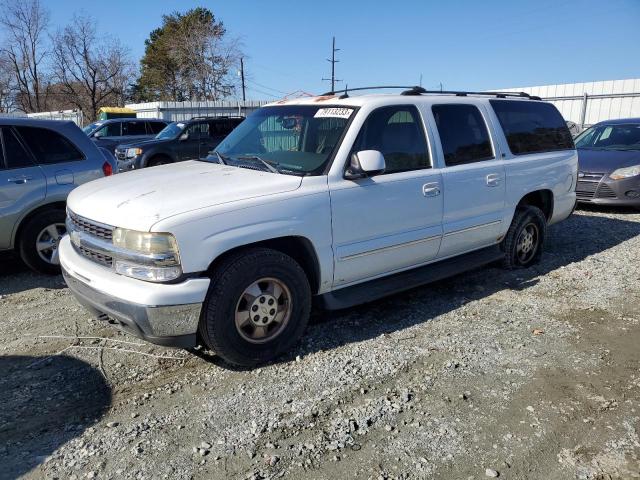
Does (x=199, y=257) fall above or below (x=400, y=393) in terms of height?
above

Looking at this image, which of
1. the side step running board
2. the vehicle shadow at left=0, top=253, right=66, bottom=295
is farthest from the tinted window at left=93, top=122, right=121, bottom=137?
the side step running board

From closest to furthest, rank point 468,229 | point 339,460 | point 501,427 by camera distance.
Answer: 1. point 339,460
2. point 501,427
3. point 468,229

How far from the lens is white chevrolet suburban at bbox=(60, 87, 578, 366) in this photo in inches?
127

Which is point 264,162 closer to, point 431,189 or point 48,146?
point 431,189

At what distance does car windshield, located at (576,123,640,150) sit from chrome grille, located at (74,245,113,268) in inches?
374

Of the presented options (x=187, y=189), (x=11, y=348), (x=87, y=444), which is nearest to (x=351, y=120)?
(x=187, y=189)

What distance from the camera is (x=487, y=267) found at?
607cm

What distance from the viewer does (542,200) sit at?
610 cm

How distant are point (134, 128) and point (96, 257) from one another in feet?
52.6

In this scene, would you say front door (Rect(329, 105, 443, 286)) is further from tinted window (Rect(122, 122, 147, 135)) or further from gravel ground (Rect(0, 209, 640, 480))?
tinted window (Rect(122, 122, 147, 135))

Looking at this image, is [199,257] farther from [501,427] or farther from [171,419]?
[501,427]

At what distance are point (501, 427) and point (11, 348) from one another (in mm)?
3599

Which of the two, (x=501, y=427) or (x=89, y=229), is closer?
(x=501, y=427)

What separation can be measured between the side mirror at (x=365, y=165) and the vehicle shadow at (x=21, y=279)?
3505 millimetres
